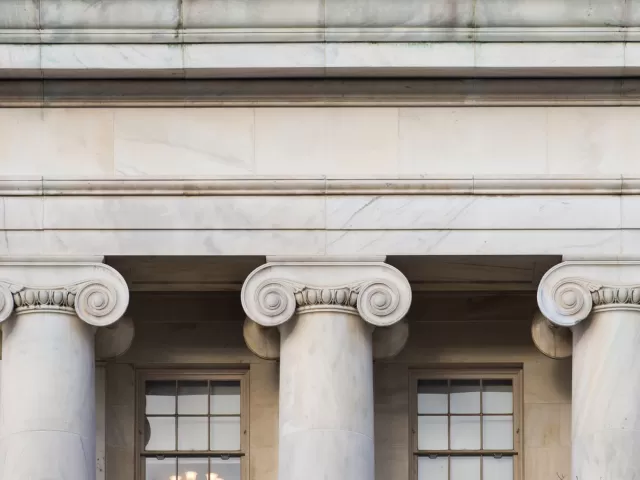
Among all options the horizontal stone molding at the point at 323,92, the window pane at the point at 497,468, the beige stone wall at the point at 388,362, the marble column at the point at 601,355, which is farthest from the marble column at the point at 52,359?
the window pane at the point at 497,468

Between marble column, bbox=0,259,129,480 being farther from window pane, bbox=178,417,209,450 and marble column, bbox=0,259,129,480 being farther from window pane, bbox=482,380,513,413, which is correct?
window pane, bbox=482,380,513,413

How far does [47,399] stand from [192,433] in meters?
4.68

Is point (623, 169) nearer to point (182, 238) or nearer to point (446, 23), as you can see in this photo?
point (446, 23)

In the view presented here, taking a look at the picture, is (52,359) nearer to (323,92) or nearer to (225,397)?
(225,397)

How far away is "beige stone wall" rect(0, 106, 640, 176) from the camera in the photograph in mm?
39344

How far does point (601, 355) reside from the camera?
38.5 metres

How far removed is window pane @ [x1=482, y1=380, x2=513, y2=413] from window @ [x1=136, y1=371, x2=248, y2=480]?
14.0 feet

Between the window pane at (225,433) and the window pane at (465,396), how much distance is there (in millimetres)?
3849

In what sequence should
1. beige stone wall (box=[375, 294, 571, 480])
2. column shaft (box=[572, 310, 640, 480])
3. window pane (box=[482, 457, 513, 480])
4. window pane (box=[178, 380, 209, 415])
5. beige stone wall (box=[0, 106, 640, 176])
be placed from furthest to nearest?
window pane (box=[178, 380, 209, 415]), window pane (box=[482, 457, 513, 480]), beige stone wall (box=[375, 294, 571, 480]), beige stone wall (box=[0, 106, 640, 176]), column shaft (box=[572, 310, 640, 480])

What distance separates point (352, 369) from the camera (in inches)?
1523

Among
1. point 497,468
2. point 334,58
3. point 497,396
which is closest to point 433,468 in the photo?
point 497,468

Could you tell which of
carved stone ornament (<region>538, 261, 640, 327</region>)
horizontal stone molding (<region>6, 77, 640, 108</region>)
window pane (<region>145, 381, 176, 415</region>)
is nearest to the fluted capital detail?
carved stone ornament (<region>538, 261, 640, 327</region>)

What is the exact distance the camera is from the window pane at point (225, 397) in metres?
42.6

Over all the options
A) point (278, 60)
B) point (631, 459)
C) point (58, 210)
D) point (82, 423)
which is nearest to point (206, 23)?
point (278, 60)
